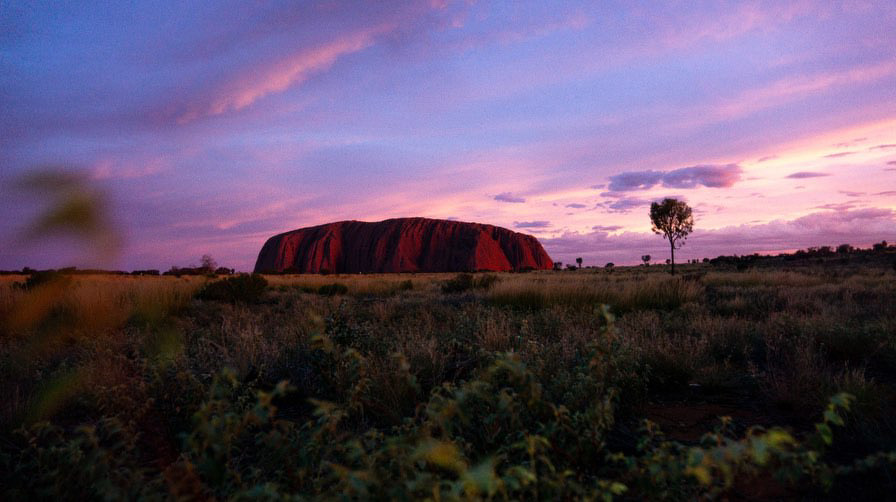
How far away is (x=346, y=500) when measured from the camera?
165cm

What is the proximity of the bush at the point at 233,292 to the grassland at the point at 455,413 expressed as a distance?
15.5 feet

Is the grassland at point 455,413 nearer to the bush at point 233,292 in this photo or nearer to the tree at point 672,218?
the bush at point 233,292

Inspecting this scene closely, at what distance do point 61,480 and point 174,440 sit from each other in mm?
1104

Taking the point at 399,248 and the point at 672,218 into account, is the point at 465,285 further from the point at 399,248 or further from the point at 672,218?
the point at 399,248

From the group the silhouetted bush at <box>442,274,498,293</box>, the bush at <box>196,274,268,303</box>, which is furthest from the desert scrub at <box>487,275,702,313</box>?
the bush at <box>196,274,268,303</box>

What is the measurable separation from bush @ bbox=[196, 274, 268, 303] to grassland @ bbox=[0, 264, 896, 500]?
186 inches

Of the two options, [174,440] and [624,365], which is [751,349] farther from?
[174,440]

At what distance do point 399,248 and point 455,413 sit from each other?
90.7 m

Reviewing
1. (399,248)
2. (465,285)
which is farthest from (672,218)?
(399,248)

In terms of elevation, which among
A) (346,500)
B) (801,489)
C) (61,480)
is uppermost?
(346,500)

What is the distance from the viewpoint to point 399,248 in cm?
9250

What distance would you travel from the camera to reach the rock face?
92.1 m

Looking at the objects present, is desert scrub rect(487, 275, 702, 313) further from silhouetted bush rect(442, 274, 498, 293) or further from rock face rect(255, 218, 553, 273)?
rock face rect(255, 218, 553, 273)

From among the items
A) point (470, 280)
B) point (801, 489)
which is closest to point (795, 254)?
point (470, 280)
